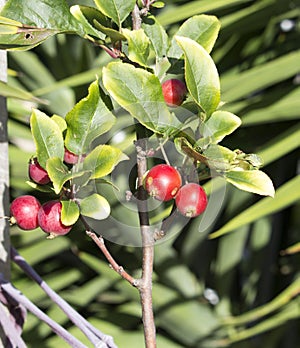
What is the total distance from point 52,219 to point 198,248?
0.77m

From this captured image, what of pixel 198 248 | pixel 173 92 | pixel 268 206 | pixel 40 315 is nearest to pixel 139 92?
pixel 173 92

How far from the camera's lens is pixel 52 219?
0.35m

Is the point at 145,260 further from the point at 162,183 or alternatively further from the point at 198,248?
the point at 198,248

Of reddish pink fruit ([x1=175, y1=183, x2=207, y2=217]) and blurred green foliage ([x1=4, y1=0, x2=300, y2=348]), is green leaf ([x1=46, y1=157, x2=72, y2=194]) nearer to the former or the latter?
reddish pink fruit ([x1=175, y1=183, x2=207, y2=217])

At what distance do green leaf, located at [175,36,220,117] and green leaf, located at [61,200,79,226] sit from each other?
3.1 inches

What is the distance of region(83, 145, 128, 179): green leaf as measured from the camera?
34 cm

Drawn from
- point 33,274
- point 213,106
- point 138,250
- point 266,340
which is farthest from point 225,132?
point 266,340

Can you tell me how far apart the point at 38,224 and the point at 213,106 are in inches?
4.3

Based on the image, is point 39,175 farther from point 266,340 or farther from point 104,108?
point 266,340

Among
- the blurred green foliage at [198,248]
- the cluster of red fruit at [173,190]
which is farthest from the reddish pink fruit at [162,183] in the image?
the blurred green foliage at [198,248]

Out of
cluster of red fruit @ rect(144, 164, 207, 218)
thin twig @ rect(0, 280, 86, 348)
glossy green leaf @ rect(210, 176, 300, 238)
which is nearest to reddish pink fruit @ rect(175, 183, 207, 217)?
cluster of red fruit @ rect(144, 164, 207, 218)

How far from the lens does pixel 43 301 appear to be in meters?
0.97

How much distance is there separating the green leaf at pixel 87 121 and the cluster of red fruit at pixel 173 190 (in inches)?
Answer: 1.8

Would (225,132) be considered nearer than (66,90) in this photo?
Yes
